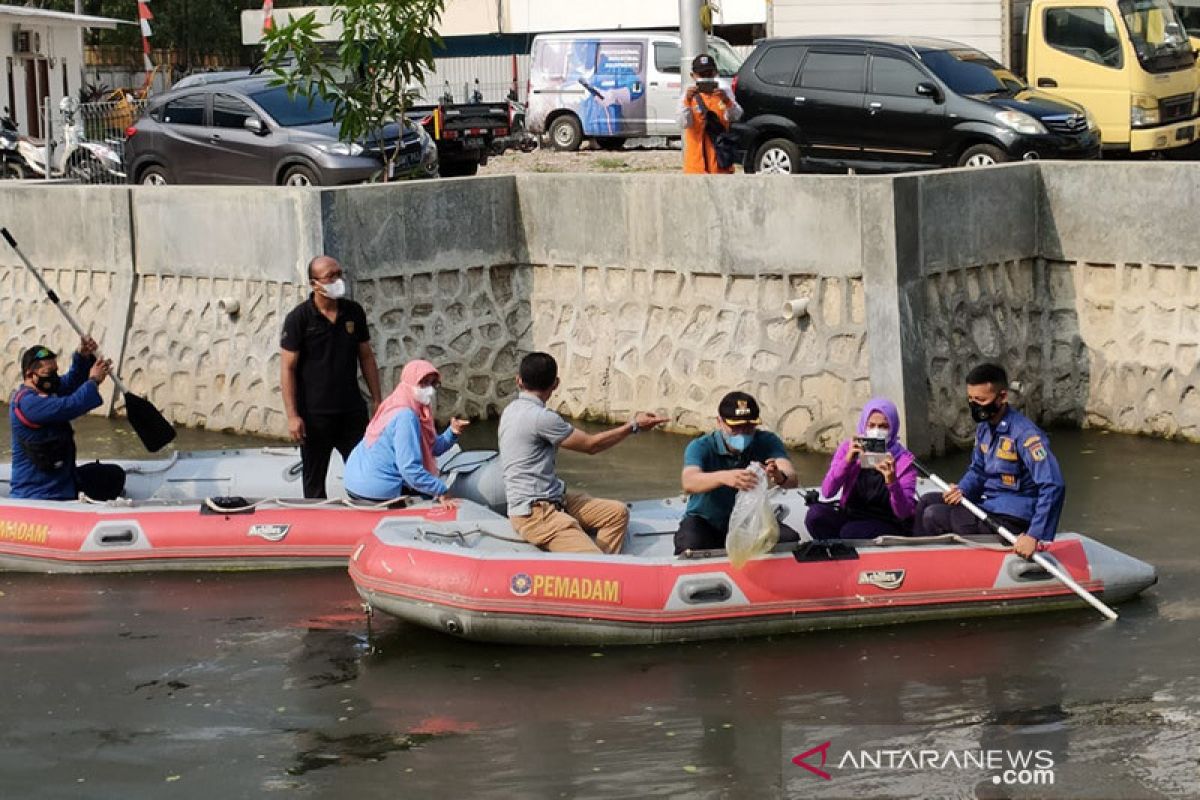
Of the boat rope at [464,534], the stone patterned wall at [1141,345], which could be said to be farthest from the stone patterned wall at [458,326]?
the boat rope at [464,534]

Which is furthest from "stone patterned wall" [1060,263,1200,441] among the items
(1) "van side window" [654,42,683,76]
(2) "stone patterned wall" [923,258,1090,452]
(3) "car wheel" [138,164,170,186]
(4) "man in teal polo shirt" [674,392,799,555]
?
(1) "van side window" [654,42,683,76]

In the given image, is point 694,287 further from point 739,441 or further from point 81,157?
point 81,157

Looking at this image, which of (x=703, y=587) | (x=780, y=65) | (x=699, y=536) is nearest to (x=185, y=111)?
(x=780, y=65)

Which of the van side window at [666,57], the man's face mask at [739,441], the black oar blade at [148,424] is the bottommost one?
the black oar blade at [148,424]

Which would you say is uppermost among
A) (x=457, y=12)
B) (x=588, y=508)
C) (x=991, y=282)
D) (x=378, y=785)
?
(x=457, y=12)

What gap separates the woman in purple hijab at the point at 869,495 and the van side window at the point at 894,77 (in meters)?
8.97

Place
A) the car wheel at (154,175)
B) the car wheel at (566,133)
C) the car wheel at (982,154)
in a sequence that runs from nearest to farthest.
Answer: the car wheel at (982,154) → the car wheel at (154,175) → the car wheel at (566,133)

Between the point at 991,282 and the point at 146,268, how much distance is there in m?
7.02

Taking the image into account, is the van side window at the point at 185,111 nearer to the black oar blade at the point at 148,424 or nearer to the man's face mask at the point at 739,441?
the black oar blade at the point at 148,424

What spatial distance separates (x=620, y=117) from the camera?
1091 inches

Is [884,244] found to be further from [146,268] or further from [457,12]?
[457,12]

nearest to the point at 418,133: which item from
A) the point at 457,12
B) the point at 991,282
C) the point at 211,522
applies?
the point at 991,282

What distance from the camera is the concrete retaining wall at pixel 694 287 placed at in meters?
14.2

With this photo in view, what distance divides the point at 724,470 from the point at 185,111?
1306cm
